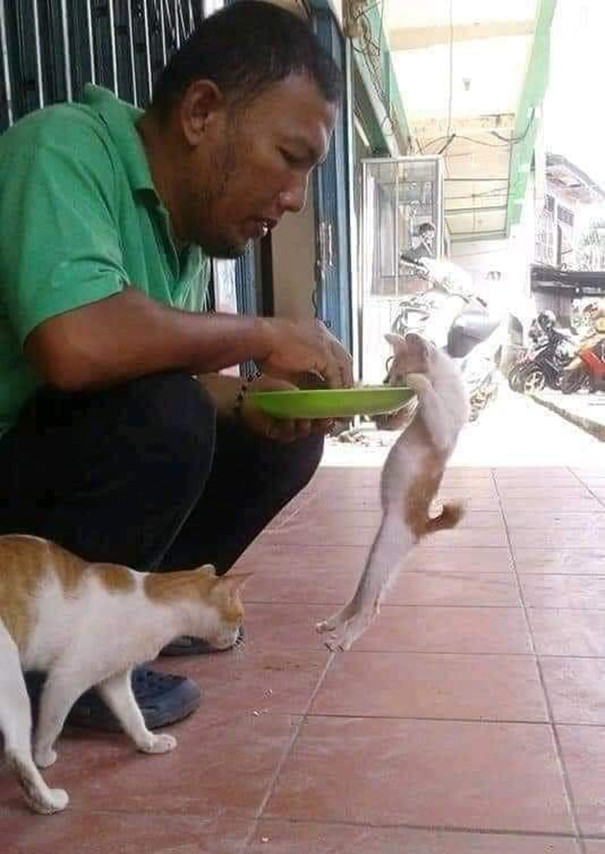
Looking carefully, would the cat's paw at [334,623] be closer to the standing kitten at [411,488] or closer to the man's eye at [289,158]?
the standing kitten at [411,488]

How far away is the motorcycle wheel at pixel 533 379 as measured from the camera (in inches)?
528

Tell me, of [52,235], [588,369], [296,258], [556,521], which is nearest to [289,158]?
[52,235]

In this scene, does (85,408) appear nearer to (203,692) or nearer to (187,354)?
(187,354)

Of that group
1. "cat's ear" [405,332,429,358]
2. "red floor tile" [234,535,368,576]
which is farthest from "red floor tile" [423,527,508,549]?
"cat's ear" [405,332,429,358]

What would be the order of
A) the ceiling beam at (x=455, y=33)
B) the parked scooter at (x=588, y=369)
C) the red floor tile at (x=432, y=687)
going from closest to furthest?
1. the red floor tile at (x=432, y=687)
2. the ceiling beam at (x=455, y=33)
3. the parked scooter at (x=588, y=369)

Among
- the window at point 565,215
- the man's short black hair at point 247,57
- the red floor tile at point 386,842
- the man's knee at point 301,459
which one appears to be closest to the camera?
the red floor tile at point 386,842

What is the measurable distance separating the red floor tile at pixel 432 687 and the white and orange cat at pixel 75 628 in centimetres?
35

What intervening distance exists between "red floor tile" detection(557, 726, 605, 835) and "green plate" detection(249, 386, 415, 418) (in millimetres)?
614

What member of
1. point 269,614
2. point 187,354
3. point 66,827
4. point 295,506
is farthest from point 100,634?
point 295,506

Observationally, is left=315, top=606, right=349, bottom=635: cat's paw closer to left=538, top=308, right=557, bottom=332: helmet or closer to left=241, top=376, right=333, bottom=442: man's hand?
left=241, top=376, right=333, bottom=442: man's hand

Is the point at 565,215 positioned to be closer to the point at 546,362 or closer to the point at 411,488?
the point at 546,362

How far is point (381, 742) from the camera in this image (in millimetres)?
1546

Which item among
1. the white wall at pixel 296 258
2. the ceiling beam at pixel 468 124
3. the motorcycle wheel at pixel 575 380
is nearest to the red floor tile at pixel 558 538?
the white wall at pixel 296 258

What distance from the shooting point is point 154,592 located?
4.75 ft
